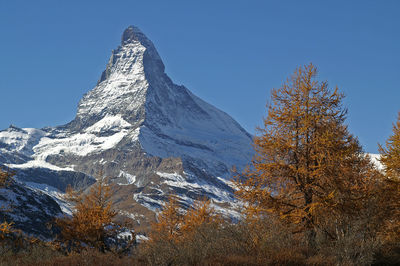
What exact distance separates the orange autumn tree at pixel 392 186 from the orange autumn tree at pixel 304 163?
2.32m

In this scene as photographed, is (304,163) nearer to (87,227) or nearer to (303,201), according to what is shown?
(303,201)

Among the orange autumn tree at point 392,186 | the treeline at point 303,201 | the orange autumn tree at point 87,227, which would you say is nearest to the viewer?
the treeline at point 303,201

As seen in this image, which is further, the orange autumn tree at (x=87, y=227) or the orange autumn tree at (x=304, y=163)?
the orange autumn tree at (x=87, y=227)

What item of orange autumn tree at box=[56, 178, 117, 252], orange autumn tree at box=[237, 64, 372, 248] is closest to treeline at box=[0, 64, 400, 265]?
orange autumn tree at box=[237, 64, 372, 248]

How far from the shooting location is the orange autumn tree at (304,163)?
16297mm

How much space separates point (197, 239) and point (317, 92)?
7723mm

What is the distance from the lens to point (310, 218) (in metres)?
16.3

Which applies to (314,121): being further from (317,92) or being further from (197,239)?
(197,239)

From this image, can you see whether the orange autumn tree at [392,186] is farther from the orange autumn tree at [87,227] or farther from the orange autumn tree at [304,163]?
the orange autumn tree at [87,227]

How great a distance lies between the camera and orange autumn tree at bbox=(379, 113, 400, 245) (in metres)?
19.5

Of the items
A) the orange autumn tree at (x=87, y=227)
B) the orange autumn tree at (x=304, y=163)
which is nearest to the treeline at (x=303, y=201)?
the orange autumn tree at (x=304, y=163)

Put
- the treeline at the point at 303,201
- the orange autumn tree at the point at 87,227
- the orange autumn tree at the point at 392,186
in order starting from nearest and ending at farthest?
the treeline at the point at 303,201, the orange autumn tree at the point at 392,186, the orange autumn tree at the point at 87,227

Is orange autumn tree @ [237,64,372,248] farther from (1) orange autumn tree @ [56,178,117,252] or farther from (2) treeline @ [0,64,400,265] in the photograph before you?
(1) orange autumn tree @ [56,178,117,252]

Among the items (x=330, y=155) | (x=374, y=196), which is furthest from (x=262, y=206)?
(x=374, y=196)
